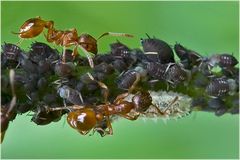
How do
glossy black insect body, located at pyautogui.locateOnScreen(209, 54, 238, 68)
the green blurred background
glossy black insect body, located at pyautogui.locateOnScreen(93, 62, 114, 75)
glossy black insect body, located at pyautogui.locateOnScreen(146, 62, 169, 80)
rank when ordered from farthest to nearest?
the green blurred background → glossy black insect body, located at pyautogui.locateOnScreen(209, 54, 238, 68) → glossy black insect body, located at pyautogui.locateOnScreen(146, 62, 169, 80) → glossy black insect body, located at pyautogui.locateOnScreen(93, 62, 114, 75)

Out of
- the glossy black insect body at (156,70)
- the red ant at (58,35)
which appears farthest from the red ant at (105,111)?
the red ant at (58,35)

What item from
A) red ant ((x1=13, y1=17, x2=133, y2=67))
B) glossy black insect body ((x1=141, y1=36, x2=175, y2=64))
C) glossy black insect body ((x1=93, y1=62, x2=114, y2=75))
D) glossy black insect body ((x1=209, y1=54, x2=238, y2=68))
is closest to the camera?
glossy black insect body ((x1=93, y1=62, x2=114, y2=75))

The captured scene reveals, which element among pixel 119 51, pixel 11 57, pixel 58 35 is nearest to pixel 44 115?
pixel 11 57

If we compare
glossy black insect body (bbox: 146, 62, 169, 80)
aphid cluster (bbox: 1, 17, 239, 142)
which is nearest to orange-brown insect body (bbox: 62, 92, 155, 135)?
aphid cluster (bbox: 1, 17, 239, 142)

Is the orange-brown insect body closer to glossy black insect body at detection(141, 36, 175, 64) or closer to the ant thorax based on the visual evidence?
the ant thorax

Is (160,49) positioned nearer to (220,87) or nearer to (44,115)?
(220,87)

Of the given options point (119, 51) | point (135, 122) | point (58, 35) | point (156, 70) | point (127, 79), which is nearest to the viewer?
point (127, 79)
